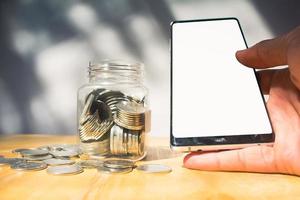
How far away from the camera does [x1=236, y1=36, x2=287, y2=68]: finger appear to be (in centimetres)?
53

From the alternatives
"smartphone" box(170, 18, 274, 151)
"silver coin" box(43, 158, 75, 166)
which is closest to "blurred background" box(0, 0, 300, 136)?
"smartphone" box(170, 18, 274, 151)

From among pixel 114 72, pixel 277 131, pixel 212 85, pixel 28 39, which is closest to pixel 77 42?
pixel 28 39

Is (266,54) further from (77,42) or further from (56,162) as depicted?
(77,42)

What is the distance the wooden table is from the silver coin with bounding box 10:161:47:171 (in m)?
0.01

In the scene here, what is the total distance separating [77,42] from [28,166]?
60cm

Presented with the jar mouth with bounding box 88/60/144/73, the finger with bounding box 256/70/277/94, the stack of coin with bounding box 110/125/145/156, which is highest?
the jar mouth with bounding box 88/60/144/73

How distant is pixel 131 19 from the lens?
3.37 feet

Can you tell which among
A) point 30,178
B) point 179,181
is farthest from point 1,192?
point 179,181

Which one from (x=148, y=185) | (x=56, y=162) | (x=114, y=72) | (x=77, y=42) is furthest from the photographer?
(x=77, y=42)

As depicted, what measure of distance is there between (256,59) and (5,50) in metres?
0.73

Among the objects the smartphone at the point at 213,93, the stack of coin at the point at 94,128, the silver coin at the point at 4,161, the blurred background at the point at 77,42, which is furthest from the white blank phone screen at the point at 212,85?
the blurred background at the point at 77,42

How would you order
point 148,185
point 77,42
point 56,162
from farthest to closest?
point 77,42
point 56,162
point 148,185

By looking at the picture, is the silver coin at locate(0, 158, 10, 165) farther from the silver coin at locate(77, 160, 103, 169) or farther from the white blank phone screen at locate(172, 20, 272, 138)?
the white blank phone screen at locate(172, 20, 272, 138)

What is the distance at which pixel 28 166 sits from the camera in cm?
50
